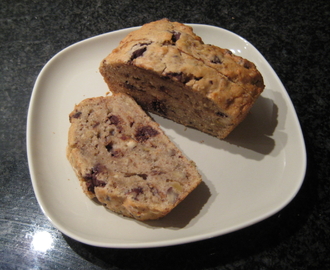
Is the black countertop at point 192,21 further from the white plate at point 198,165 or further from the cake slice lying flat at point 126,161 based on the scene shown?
the cake slice lying flat at point 126,161

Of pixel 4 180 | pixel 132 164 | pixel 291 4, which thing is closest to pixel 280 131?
pixel 132 164

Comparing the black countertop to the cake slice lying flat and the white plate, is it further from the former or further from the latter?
the cake slice lying flat

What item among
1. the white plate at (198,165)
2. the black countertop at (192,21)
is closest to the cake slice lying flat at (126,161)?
the white plate at (198,165)

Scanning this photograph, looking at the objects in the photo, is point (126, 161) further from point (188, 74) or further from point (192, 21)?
point (192, 21)

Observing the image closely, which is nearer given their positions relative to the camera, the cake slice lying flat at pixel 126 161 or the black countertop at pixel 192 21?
the cake slice lying flat at pixel 126 161

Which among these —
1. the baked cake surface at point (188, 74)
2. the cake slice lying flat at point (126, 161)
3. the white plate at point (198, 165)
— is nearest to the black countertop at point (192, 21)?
the white plate at point (198, 165)

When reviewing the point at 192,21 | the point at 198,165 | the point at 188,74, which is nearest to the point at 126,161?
the point at 198,165

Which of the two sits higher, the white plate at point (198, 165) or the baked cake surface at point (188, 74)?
the baked cake surface at point (188, 74)

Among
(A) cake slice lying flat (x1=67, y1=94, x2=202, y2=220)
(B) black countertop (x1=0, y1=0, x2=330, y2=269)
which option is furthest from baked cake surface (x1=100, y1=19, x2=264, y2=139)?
(B) black countertop (x1=0, y1=0, x2=330, y2=269)
